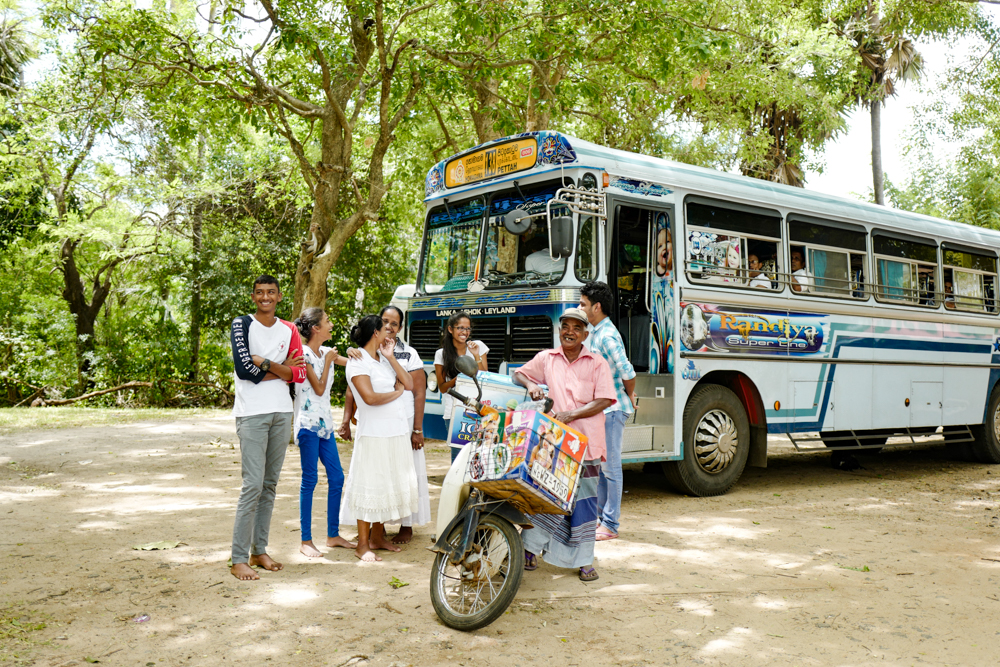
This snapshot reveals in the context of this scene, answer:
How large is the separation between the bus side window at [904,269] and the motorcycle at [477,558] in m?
7.13

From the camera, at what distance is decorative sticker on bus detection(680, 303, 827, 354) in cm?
816

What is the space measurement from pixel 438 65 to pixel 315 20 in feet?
6.09

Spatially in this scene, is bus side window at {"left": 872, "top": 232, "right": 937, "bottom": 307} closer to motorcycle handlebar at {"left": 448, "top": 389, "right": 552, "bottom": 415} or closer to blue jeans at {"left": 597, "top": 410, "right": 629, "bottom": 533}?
blue jeans at {"left": 597, "top": 410, "right": 629, "bottom": 533}

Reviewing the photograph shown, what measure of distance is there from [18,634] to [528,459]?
2.83 metres

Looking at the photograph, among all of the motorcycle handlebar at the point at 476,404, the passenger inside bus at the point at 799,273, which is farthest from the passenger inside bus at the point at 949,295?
the motorcycle handlebar at the point at 476,404

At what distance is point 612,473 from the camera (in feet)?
20.7

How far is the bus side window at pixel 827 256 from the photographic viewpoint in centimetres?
916

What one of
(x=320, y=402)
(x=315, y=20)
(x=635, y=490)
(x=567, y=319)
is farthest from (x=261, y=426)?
(x=315, y=20)

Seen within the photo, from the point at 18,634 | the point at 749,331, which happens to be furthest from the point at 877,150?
the point at 18,634

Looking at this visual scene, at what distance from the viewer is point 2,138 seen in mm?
19875

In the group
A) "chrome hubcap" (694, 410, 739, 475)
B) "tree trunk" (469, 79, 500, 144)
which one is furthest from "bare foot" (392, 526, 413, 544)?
"tree trunk" (469, 79, 500, 144)

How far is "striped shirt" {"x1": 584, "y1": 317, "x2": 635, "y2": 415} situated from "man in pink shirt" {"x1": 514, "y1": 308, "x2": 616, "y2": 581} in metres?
0.62

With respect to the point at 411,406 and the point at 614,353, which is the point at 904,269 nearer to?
the point at 614,353

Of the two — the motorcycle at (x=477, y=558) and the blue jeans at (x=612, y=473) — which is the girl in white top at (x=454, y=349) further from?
the motorcycle at (x=477, y=558)
